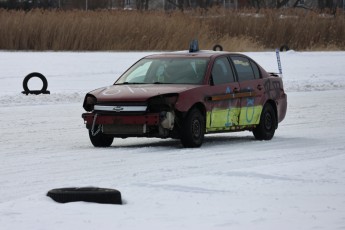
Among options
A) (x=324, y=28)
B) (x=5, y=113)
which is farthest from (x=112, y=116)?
(x=324, y=28)

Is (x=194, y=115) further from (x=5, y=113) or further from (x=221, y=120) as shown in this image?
(x=5, y=113)

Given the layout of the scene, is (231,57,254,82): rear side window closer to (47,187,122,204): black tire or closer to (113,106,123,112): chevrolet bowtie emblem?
(113,106,123,112): chevrolet bowtie emblem

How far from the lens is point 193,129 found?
15.2 meters

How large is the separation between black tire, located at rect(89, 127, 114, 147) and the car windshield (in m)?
A: 0.97

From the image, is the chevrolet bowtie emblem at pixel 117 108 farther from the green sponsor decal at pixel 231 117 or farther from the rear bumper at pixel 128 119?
the green sponsor decal at pixel 231 117

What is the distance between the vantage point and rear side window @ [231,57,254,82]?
16938 millimetres

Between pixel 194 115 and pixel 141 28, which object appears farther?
pixel 141 28

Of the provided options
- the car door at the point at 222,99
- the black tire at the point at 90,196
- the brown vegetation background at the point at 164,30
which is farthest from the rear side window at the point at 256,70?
the brown vegetation background at the point at 164,30

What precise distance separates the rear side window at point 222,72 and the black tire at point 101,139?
1693 mm

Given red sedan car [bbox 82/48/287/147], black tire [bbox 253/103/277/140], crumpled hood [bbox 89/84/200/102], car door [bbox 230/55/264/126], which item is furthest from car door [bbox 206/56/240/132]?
black tire [bbox 253/103/277/140]

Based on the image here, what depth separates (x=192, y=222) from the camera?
29.9 feet

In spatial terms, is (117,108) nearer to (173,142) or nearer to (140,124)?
(140,124)

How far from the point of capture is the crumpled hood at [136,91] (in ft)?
49.4

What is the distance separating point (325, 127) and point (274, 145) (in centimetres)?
305
